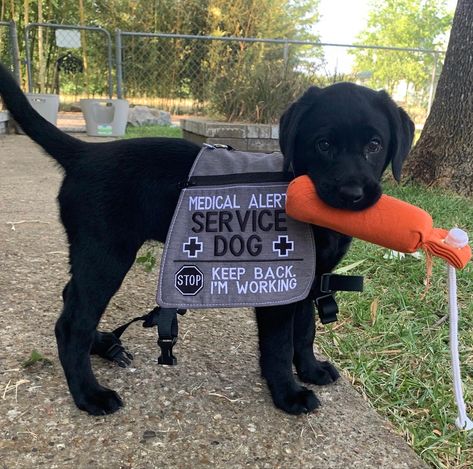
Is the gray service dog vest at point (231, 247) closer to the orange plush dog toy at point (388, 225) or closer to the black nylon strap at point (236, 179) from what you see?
the black nylon strap at point (236, 179)

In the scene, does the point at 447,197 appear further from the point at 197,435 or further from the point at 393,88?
the point at 393,88

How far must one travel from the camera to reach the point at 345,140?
173cm

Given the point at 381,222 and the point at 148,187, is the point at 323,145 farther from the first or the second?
the point at 148,187

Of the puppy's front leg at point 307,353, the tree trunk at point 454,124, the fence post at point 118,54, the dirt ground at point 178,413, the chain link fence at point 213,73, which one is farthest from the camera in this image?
the fence post at point 118,54

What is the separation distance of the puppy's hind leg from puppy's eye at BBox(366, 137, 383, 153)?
0.91 m

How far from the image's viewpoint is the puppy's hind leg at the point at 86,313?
5.79 feet

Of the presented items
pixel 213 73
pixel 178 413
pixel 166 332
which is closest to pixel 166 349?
pixel 166 332

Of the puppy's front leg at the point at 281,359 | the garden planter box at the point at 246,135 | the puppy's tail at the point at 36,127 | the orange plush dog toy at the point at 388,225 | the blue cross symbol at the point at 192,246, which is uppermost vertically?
the puppy's tail at the point at 36,127

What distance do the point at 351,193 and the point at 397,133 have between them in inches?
16.1

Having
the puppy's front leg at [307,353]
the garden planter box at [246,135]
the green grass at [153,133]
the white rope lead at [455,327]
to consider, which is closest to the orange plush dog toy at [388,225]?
the white rope lead at [455,327]

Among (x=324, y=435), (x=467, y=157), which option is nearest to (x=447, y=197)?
(x=467, y=157)

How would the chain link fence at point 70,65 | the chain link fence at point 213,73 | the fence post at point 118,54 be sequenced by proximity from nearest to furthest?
the chain link fence at point 213,73 < the fence post at point 118,54 < the chain link fence at point 70,65

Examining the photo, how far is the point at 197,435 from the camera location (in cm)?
169

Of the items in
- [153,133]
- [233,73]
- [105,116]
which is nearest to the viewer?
[233,73]
